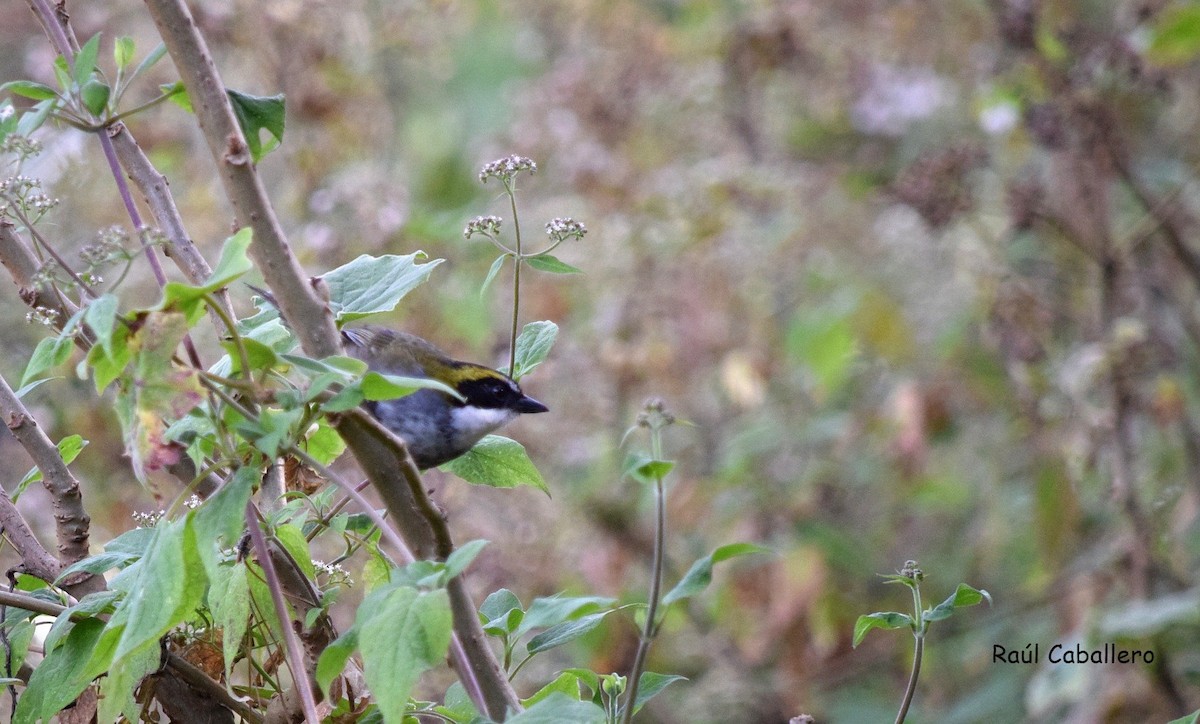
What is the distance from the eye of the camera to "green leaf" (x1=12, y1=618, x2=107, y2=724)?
4.29 feet

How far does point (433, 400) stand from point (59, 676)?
3.16ft

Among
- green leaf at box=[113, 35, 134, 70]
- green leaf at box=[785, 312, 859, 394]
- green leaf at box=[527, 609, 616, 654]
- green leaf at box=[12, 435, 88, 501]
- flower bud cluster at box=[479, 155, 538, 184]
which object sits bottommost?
green leaf at box=[527, 609, 616, 654]

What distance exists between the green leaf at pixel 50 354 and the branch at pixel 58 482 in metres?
0.30

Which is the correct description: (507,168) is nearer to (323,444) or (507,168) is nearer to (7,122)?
(323,444)

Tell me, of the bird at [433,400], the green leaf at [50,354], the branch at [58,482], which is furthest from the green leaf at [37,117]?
the bird at [433,400]

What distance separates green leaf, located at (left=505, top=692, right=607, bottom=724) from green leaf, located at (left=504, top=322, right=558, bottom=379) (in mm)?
455

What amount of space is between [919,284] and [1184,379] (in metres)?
1.23

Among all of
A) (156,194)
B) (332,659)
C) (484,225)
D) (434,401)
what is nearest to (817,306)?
(434,401)

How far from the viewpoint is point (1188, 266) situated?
4.32 meters

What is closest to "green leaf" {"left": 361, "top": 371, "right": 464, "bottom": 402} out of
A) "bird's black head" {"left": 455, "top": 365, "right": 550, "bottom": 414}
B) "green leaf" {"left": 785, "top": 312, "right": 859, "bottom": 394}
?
"bird's black head" {"left": 455, "top": 365, "right": 550, "bottom": 414}

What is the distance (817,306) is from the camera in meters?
5.53

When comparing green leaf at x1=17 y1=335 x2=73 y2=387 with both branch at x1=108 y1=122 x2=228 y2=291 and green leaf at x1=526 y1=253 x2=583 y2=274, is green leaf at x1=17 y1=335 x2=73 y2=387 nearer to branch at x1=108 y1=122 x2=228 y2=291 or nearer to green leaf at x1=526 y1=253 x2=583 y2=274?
branch at x1=108 y1=122 x2=228 y2=291

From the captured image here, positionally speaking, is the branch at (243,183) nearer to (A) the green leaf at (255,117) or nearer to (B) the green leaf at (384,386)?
(A) the green leaf at (255,117)

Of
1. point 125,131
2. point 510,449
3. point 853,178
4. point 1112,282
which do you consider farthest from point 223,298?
point 853,178
